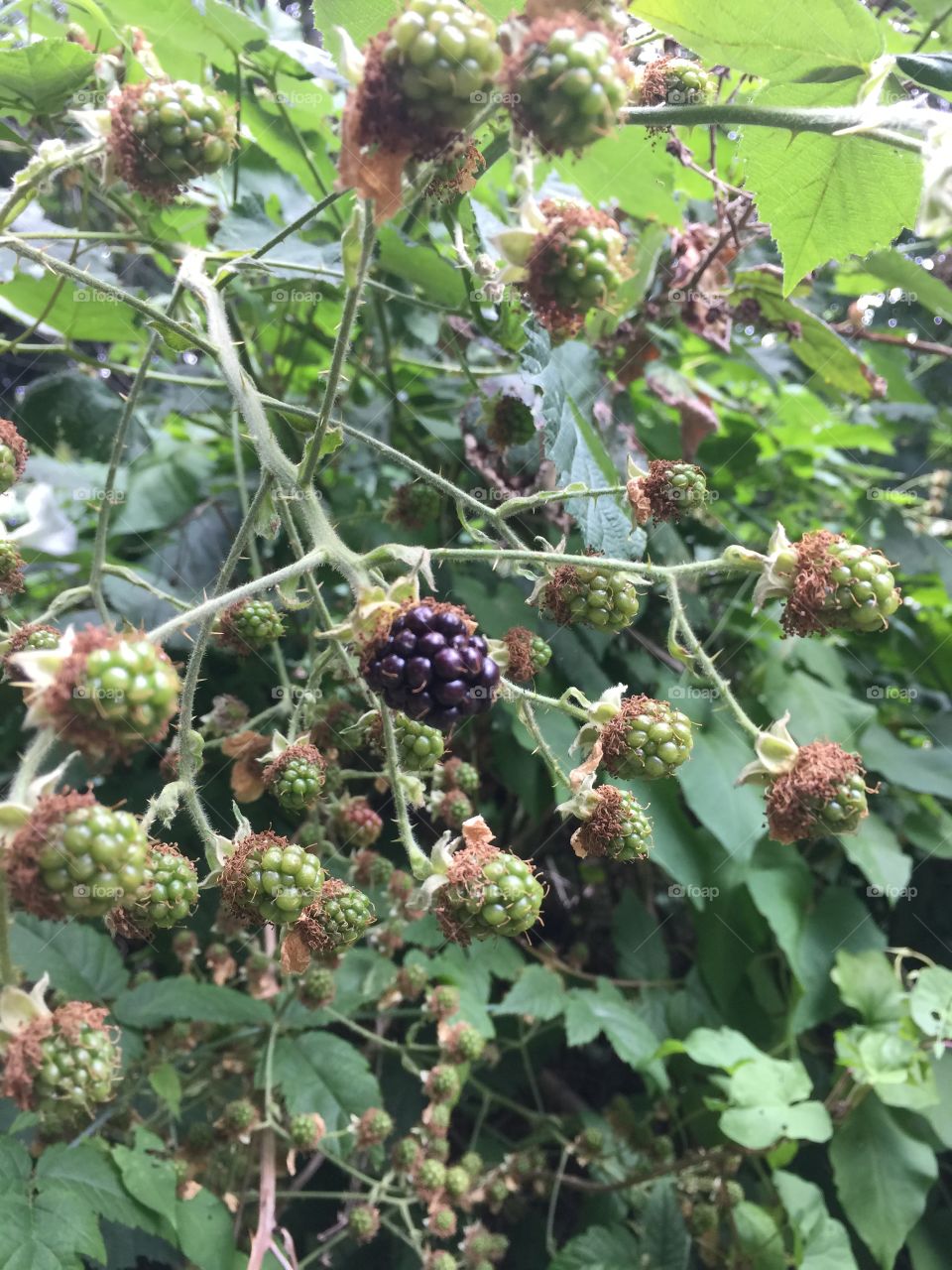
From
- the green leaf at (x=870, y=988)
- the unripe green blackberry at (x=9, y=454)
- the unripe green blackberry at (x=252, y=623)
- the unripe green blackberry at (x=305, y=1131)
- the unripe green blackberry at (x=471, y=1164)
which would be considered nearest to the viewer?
the unripe green blackberry at (x=9, y=454)

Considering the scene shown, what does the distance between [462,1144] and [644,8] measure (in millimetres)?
1835

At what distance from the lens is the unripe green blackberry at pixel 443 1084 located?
1.29 m

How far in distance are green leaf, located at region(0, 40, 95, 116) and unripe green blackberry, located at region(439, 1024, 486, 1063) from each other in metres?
1.42

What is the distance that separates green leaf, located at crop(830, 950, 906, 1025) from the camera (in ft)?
5.30

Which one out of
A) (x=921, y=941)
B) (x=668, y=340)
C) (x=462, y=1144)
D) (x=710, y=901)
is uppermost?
(x=668, y=340)

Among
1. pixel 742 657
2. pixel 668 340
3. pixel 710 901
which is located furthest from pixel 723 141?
pixel 710 901

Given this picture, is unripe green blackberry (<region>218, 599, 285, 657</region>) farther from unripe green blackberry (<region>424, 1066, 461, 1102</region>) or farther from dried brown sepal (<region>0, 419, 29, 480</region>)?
unripe green blackberry (<region>424, 1066, 461, 1102</region>)

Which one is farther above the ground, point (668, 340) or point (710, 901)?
point (668, 340)

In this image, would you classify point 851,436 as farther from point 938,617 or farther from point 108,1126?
point 108,1126

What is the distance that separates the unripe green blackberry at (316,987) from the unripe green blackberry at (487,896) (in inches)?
20.7

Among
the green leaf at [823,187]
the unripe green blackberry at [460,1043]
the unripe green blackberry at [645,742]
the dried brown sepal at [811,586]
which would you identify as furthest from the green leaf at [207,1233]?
the green leaf at [823,187]

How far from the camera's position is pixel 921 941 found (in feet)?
6.14

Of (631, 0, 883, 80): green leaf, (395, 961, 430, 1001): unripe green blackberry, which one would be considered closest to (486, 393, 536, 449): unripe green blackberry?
(631, 0, 883, 80): green leaf

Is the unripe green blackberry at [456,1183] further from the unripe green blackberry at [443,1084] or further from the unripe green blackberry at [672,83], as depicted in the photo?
the unripe green blackberry at [672,83]
